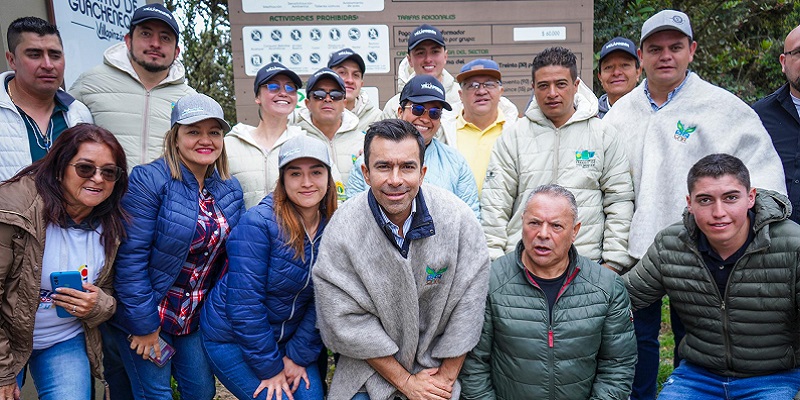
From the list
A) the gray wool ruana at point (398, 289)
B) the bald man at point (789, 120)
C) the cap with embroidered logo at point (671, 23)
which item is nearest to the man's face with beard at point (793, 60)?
the bald man at point (789, 120)

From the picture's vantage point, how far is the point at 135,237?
346cm

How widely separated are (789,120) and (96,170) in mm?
4519

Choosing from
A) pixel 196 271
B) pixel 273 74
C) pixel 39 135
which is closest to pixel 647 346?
pixel 196 271

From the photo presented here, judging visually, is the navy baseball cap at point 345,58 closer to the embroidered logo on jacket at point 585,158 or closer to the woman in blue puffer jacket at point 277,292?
the woman in blue puffer jacket at point 277,292

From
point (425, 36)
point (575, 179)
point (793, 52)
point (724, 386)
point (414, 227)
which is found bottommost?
point (724, 386)

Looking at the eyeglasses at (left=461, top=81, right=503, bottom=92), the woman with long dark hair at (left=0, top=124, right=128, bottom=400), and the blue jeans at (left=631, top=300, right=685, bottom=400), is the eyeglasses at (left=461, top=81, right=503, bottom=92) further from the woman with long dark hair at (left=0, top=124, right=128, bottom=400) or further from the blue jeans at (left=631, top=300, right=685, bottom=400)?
the woman with long dark hair at (left=0, top=124, right=128, bottom=400)

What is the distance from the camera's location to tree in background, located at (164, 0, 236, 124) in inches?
396

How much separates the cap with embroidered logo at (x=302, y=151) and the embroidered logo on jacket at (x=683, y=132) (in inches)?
93.5

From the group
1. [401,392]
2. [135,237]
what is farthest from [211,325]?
[401,392]

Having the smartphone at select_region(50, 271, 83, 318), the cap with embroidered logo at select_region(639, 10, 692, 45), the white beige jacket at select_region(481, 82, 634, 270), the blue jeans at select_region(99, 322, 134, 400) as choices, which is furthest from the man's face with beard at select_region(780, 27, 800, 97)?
the blue jeans at select_region(99, 322, 134, 400)

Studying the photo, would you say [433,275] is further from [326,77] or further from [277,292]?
[326,77]

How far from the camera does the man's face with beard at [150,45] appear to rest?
4488 millimetres

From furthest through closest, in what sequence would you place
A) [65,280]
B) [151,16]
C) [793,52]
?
[151,16]
[793,52]
[65,280]

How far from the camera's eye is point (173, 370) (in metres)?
3.90
